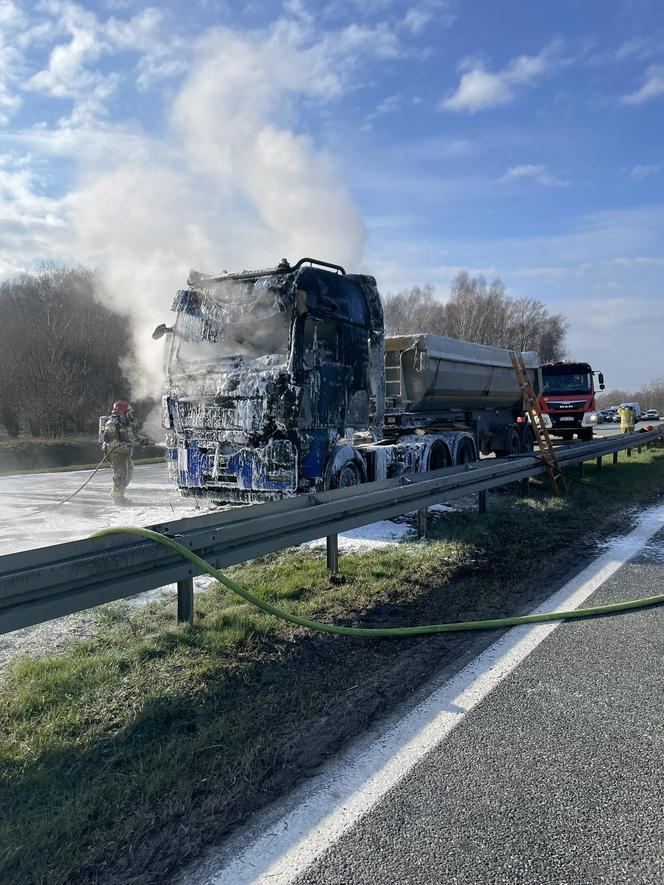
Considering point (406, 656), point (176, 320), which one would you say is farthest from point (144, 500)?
point (406, 656)

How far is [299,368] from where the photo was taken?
7855mm

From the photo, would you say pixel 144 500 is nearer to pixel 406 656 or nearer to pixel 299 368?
pixel 299 368

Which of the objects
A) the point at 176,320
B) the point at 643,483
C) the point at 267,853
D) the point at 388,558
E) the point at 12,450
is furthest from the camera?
the point at 12,450

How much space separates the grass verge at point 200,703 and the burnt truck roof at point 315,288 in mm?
3745

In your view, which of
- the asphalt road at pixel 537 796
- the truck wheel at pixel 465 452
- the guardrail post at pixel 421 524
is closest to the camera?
the asphalt road at pixel 537 796

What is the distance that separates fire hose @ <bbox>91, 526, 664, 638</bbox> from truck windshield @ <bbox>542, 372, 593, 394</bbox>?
1866cm

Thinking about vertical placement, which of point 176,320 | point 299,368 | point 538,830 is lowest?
point 538,830

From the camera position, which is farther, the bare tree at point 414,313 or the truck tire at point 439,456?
the bare tree at point 414,313

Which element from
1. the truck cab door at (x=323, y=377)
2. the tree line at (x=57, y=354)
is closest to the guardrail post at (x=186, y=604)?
the truck cab door at (x=323, y=377)

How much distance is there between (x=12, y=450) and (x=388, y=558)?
73.2ft

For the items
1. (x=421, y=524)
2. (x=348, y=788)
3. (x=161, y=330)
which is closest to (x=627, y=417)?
(x=421, y=524)

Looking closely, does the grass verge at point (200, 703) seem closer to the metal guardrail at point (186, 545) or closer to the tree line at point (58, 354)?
the metal guardrail at point (186, 545)

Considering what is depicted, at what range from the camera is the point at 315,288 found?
842 cm

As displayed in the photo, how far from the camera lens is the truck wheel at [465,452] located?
38.9 feet
